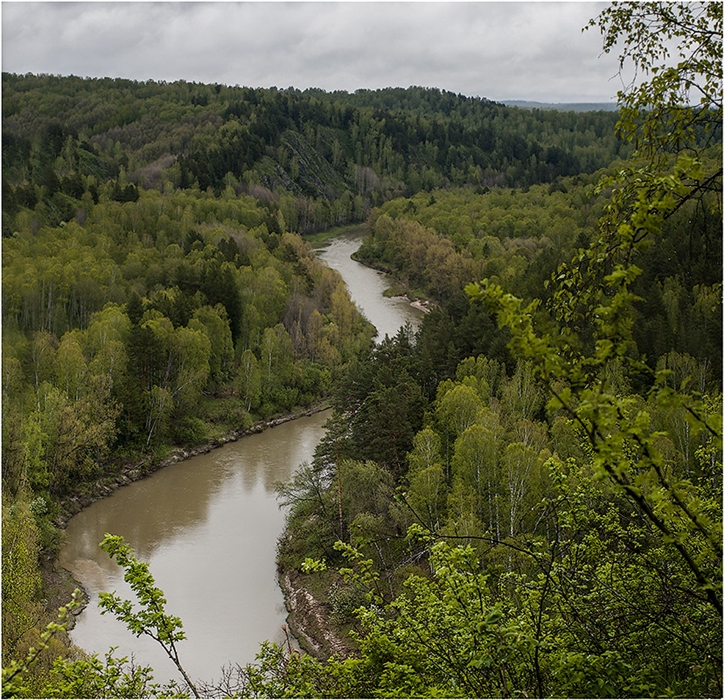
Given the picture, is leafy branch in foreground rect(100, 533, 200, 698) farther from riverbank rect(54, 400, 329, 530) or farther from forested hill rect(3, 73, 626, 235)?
forested hill rect(3, 73, 626, 235)

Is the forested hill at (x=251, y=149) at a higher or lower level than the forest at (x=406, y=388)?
higher

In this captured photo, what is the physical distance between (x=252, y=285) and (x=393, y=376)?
1826cm

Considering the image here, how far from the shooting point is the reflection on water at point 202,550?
62.2 ft

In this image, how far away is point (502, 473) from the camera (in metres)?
19.8

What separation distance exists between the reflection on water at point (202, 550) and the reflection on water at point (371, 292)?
14.1 m

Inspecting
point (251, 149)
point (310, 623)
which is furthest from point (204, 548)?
point (251, 149)

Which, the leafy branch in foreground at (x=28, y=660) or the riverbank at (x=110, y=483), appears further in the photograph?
the riverbank at (x=110, y=483)

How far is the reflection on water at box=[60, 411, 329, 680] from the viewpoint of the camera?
1895 cm

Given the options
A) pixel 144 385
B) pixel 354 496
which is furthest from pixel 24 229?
pixel 354 496

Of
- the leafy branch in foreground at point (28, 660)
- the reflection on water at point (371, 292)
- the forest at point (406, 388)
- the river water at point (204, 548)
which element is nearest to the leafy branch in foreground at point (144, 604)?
the forest at point (406, 388)

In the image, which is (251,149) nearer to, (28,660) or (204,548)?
(204,548)

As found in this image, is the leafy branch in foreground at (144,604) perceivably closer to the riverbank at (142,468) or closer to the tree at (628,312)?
the tree at (628,312)

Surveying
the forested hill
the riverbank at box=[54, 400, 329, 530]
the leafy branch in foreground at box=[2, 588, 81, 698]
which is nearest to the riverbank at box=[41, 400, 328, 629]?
the riverbank at box=[54, 400, 329, 530]

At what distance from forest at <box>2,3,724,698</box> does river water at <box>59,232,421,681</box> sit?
2.98 ft
